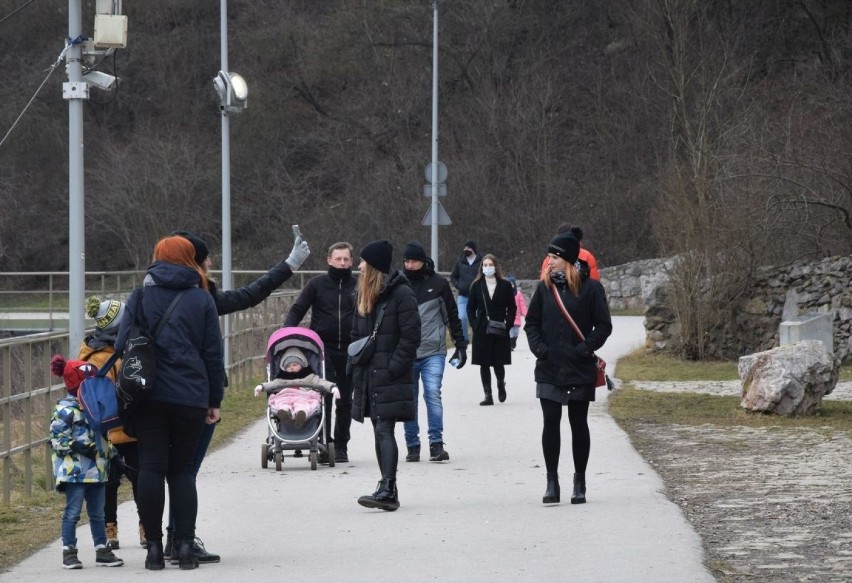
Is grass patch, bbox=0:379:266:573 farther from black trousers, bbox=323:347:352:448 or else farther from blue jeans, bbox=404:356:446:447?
blue jeans, bbox=404:356:446:447

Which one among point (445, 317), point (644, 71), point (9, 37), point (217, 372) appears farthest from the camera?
point (9, 37)

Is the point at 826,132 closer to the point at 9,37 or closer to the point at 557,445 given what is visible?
the point at 557,445

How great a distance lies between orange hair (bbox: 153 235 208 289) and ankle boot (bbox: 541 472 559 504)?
3.07 meters

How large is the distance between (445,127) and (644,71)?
271 inches

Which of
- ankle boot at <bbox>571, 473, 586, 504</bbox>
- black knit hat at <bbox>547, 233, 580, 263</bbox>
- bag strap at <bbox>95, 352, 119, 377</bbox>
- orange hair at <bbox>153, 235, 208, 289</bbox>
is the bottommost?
ankle boot at <bbox>571, 473, 586, 504</bbox>

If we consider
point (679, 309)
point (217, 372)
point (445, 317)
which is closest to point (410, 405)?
point (217, 372)

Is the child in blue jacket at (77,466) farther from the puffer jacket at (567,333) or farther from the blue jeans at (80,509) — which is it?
the puffer jacket at (567,333)

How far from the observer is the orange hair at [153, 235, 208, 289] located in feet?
24.5

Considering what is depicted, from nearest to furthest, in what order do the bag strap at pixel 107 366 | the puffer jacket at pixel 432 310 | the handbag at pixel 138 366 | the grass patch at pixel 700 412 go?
the handbag at pixel 138 366, the bag strap at pixel 107 366, the puffer jacket at pixel 432 310, the grass patch at pixel 700 412

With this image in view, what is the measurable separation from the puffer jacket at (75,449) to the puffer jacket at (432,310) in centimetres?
517

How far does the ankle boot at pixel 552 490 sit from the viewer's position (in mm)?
9578

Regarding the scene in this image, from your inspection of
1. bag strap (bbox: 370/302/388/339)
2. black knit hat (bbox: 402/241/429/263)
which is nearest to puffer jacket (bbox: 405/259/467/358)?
black knit hat (bbox: 402/241/429/263)

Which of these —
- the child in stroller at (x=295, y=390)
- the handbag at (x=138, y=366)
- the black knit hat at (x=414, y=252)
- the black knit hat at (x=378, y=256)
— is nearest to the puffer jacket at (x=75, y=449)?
the handbag at (x=138, y=366)

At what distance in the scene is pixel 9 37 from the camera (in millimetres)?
59750
